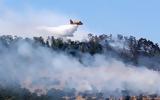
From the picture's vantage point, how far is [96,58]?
79.6 meters

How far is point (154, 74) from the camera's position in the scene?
3002 inches

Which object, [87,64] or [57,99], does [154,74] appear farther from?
[57,99]

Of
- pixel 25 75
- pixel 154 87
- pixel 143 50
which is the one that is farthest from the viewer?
pixel 143 50

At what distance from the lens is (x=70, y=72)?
3095 inches

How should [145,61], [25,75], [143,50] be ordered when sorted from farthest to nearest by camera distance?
[143,50]
[145,61]
[25,75]

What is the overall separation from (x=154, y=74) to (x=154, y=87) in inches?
77.7

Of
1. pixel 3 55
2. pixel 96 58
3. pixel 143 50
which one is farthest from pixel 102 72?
pixel 143 50

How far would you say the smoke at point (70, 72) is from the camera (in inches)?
3014

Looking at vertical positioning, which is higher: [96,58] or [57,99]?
[96,58]

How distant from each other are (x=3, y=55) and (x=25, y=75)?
5023 mm

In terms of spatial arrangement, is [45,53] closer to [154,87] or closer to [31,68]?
[31,68]

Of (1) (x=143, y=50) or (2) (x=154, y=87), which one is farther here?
(1) (x=143, y=50)

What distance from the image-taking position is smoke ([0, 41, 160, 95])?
7656cm

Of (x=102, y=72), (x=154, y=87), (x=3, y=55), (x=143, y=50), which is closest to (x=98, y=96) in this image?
(x=102, y=72)
